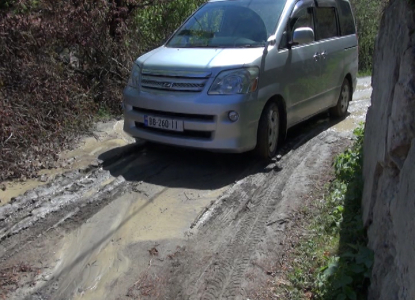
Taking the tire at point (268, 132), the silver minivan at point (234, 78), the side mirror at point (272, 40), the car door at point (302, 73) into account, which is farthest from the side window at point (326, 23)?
the tire at point (268, 132)

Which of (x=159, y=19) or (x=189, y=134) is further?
(x=159, y=19)

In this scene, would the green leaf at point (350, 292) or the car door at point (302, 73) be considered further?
the car door at point (302, 73)

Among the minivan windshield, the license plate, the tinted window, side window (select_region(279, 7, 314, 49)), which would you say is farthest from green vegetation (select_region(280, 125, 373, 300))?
the tinted window

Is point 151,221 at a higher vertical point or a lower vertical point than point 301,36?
lower

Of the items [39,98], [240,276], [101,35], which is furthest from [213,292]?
[101,35]

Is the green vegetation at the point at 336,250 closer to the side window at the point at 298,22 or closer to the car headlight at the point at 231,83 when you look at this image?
the car headlight at the point at 231,83

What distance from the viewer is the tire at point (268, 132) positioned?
20.9 feet

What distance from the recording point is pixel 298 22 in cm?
724

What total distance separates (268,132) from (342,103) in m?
2.97

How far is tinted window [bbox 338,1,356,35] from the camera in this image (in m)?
8.81

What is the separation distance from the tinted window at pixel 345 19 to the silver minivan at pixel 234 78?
3.06 ft

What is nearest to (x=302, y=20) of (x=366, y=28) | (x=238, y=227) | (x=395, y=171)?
(x=238, y=227)

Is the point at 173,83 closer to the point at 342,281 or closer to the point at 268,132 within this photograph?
the point at 268,132

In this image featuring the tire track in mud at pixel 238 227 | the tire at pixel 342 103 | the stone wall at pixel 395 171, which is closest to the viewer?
the stone wall at pixel 395 171
